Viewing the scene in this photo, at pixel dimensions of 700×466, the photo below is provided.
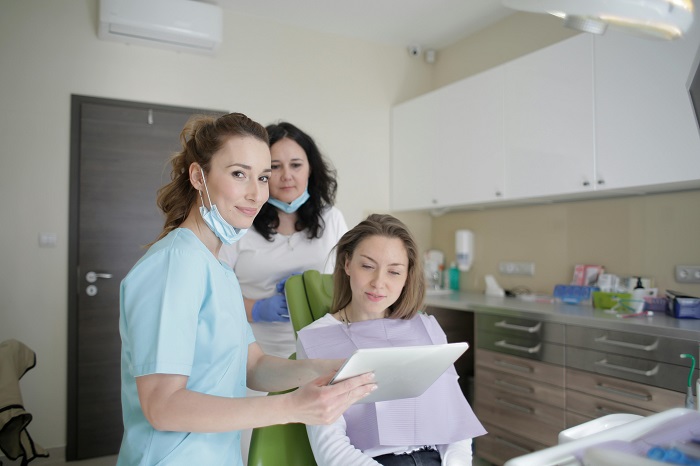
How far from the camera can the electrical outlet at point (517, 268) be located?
3393mm

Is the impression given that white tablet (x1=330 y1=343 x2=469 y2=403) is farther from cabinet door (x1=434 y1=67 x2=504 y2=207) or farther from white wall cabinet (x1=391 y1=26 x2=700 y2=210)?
cabinet door (x1=434 y1=67 x2=504 y2=207)

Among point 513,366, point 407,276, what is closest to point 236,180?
point 407,276

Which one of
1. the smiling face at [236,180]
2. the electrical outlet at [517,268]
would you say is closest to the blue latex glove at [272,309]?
the smiling face at [236,180]

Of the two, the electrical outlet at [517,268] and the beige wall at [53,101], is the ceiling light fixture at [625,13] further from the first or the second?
the beige wall at [53,101]

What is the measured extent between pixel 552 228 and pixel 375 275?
199 cm

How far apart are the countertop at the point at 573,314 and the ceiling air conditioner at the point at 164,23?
213 centimetres

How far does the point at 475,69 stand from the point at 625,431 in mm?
3423

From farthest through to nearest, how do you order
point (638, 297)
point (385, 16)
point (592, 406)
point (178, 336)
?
1. point (385, 16)
2. point (638, 297)
3. point (592, 406)
4. point (178, 336)

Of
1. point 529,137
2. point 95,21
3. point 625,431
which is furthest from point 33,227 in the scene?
point 625,431

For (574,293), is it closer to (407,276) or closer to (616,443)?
(407,276)

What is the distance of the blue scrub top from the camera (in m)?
0.97

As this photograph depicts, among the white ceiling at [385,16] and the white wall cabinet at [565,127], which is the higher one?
the white ceiling at [385,16]

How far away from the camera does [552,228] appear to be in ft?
10.7

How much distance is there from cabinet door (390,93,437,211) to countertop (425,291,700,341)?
2.69 feet
